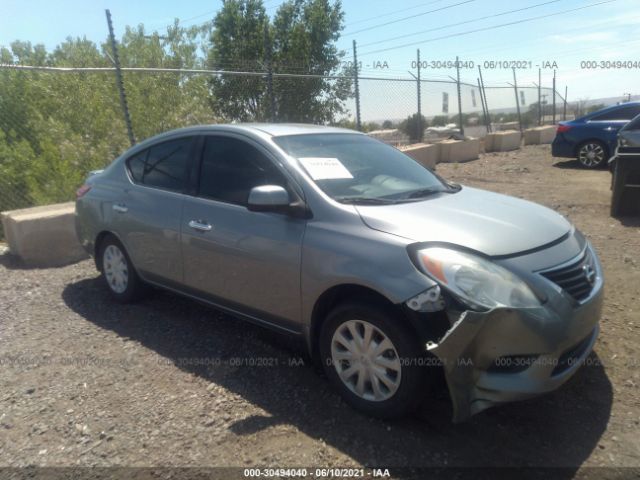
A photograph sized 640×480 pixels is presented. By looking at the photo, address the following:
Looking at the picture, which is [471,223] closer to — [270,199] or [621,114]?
[270,199]

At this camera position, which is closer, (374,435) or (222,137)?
(374,435)

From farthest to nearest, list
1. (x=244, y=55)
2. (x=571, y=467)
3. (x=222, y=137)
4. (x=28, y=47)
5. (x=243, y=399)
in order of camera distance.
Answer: (x=28, y=47)
(x=244, y=55)
(x=222, y=137)
(x=243, y=399)
(x=571, y=467)

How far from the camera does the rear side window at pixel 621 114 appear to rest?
1166 centimetres

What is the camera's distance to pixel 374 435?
106 inches

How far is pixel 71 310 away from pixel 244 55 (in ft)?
59.1

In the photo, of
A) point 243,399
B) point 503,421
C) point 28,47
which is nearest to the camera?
point 503,421

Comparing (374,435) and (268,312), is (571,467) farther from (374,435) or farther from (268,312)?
(268,312)

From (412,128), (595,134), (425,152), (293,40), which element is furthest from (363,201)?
(293,40)

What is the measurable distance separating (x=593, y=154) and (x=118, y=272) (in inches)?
437

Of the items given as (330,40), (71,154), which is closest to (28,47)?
(330,40)

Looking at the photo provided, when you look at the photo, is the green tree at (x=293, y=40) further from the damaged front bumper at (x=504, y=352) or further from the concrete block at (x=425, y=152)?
the damaged front bumper at (x=504, y=352)

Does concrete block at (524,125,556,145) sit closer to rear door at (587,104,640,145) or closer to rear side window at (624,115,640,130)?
rear door at (587,104,640,145)

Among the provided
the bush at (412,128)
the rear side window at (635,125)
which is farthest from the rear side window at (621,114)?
the bush at (412,128)

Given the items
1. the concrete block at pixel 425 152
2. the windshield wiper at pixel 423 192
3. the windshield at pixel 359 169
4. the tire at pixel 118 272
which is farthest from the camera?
the concrete block at pixel 425 152
